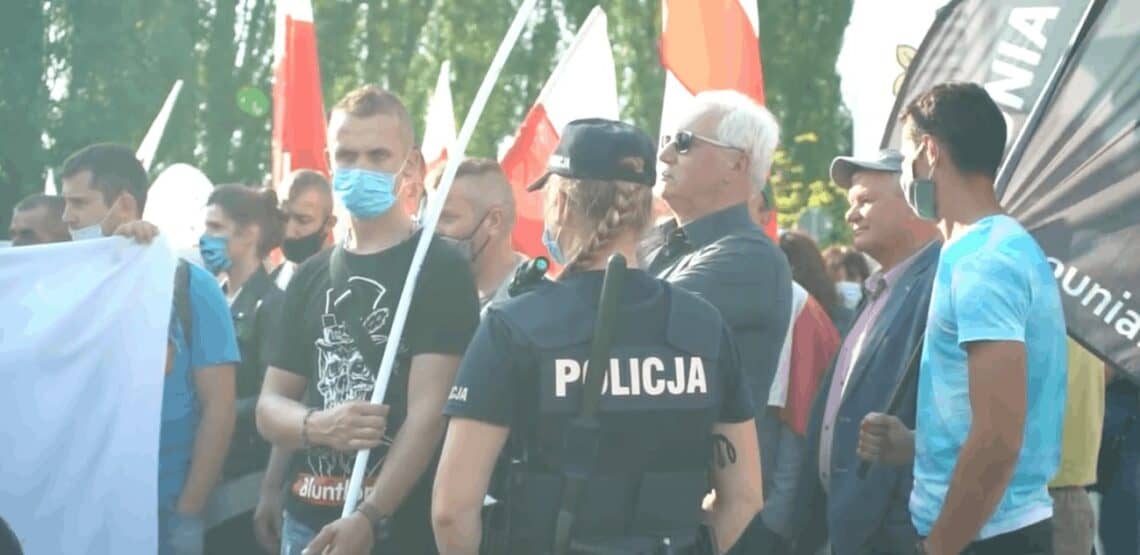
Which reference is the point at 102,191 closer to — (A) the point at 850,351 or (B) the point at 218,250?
(B) the point at 218,250

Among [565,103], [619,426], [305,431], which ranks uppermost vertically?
[619,426]

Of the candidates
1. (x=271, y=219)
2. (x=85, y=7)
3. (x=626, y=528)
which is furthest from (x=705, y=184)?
(x=85, y=7)

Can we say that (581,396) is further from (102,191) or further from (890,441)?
→ (102,191)

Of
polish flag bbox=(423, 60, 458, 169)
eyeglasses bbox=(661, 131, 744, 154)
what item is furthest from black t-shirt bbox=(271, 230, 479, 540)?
polish flag bbox=(423, 60, 458, 169)

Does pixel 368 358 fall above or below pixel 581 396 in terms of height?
below

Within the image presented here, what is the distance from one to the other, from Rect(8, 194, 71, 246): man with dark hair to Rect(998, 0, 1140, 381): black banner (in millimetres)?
4766

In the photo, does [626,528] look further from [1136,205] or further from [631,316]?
[1136,205]

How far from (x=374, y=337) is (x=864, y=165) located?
1.80 metres

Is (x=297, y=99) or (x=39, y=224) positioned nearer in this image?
(x=39, y=224)

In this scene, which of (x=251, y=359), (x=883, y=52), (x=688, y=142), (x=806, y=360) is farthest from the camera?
(x=883, y=52)

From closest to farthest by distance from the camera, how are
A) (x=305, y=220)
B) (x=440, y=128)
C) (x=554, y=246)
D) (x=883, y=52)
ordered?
(x=554, y=246) → (x=883, y=52) → (x=305, y=220) → (x=440, y=128)

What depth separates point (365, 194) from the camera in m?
5.97

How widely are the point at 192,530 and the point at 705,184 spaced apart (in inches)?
81.3

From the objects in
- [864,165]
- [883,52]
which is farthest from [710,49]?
[864,165]
